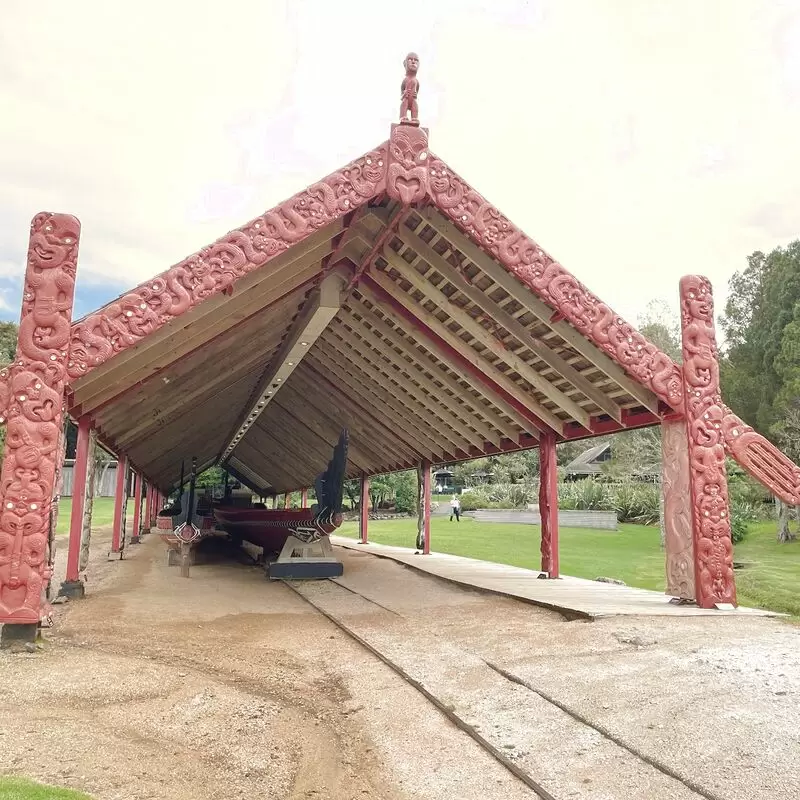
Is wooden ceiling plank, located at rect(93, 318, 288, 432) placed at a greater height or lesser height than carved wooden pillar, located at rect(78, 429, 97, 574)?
greater

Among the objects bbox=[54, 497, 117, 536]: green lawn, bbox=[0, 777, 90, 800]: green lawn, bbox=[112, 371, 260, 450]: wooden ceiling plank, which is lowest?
bbox=[54, 497, 117, 536]: green lawn

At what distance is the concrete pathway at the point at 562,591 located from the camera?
7238mm

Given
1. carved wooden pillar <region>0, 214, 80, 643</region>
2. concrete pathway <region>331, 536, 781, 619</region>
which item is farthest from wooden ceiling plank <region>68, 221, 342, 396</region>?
concrete pathway <region>331, 536, 781, 619</region>

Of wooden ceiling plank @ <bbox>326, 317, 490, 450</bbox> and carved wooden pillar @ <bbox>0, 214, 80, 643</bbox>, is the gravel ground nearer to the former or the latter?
carved wooden pillar @ <bbox>0, 214, 80, 643</bbox>

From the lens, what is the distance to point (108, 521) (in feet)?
92.8

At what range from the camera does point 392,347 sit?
11375 mm

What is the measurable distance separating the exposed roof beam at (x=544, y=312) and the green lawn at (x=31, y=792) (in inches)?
255

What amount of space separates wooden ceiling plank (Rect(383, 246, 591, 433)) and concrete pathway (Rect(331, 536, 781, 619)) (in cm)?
251

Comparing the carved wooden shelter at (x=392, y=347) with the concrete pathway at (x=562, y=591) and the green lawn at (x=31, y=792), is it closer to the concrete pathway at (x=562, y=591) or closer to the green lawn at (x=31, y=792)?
the concrete pathway at (x=562, y=591)

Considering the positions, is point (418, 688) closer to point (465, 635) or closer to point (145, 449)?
point (465, 635)

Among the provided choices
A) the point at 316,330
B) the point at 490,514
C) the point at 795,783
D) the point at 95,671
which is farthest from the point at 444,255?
the point at 490,514

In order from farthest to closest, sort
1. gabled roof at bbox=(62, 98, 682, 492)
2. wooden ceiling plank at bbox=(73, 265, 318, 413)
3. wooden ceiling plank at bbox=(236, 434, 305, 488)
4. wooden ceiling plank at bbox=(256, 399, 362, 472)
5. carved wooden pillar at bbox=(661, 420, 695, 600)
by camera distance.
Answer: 1. wooden ceiling plank at bbox=(236, 434, 305, 488)
2. wooden ceiling plank at bbox=(256, 399, 362, 472)
3. wooden ceiling plank at bbox=(73, 265, 318, 413)
4. carved wooden pillar at bbox=(661, 420, 695, 600)
5. gabled roof at bbox=(62, 98, 682, 492)

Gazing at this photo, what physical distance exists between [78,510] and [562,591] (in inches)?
272

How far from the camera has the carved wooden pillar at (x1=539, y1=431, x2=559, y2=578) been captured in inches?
441
